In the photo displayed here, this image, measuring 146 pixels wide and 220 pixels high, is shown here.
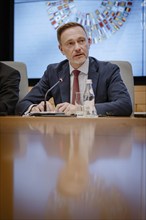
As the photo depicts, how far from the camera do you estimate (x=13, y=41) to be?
3150 mm

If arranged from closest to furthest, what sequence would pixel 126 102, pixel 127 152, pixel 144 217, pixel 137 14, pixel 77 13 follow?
1. pixel 144 217
2. pixel 127 152
3. pixel 126 102
4. pixel 137 14
5. pixel 77 13

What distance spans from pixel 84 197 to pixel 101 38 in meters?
2.88

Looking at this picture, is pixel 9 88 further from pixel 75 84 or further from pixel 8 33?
pixel 8 33

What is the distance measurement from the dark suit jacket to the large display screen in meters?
0.82

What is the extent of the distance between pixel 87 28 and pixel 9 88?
1161 mm

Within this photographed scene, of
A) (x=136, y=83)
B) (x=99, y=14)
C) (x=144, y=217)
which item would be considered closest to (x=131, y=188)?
(x=144, y=217)

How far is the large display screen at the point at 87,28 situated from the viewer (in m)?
2.82

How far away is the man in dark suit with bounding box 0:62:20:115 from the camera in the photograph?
2.07 m

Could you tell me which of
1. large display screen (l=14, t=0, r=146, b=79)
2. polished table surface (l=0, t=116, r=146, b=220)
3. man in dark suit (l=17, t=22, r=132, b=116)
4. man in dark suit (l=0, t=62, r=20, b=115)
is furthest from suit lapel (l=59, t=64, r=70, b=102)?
polished table surface (l=0, t=116, r=146, b=220)

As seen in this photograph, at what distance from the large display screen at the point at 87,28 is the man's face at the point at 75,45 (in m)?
0.83

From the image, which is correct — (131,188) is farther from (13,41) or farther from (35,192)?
(13,41)

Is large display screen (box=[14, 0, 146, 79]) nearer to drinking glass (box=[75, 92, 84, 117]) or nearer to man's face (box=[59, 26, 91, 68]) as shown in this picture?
man's face (box=[59, 26, 91, 68])

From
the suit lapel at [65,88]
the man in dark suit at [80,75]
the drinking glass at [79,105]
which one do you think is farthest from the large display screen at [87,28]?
the drinking glass at [79,105]

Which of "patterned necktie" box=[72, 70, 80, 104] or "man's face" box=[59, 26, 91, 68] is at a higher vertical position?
"man's face" box=[59, 26, 91, 68]
